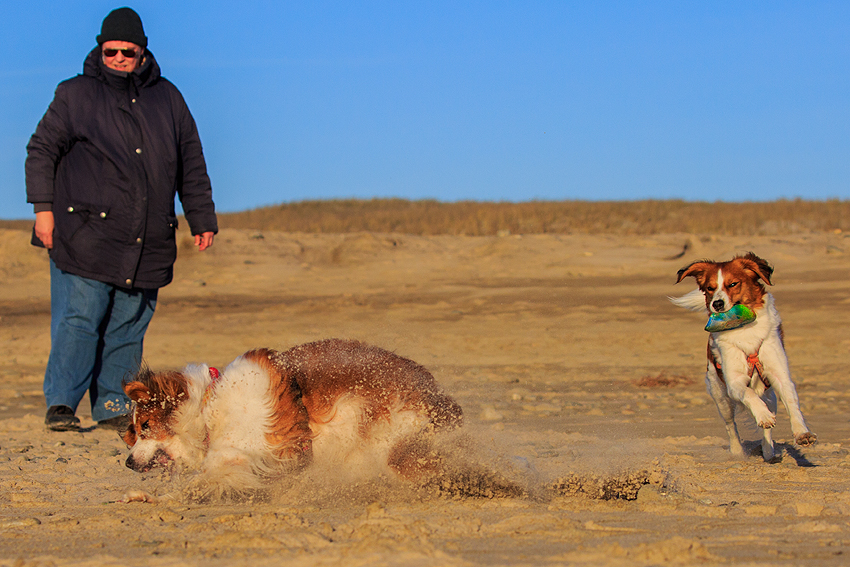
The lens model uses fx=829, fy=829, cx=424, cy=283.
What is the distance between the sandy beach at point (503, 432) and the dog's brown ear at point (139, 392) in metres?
0.45

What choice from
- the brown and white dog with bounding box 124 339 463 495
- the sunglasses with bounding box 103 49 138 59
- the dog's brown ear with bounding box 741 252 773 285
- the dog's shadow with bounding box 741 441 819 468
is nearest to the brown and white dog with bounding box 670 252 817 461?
the dog's brown ear with bounding box 741 252 773 285

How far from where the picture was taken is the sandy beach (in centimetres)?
279

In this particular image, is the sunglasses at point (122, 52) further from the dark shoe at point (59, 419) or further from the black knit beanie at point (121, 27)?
the dark shoe at point (59, 419)

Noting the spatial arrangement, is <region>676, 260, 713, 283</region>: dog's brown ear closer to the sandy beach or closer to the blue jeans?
the sandy beach

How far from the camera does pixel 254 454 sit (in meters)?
3.41

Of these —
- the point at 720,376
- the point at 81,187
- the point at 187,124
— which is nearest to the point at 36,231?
the point at 81,187

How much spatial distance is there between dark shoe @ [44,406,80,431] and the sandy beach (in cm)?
14

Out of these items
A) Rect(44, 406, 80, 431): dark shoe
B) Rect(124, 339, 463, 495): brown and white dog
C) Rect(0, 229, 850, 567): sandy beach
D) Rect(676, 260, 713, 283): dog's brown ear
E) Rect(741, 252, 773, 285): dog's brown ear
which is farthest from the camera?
Rect(44, 406, 80, 431): dark shoe

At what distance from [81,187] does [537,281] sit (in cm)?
1022

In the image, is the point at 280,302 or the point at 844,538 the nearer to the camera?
the point at 844,538

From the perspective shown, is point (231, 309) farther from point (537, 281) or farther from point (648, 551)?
point (648, 551)

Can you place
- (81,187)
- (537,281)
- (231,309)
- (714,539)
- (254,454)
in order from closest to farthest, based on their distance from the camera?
(714,539)
(254,454)
(81,187)
(231,309)
(537,281)

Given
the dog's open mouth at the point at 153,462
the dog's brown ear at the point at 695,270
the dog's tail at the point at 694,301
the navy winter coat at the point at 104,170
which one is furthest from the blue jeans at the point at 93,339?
the dog's tail at the point at 694,301

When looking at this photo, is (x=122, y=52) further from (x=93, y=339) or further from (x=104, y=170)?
(x=93, y=339)
